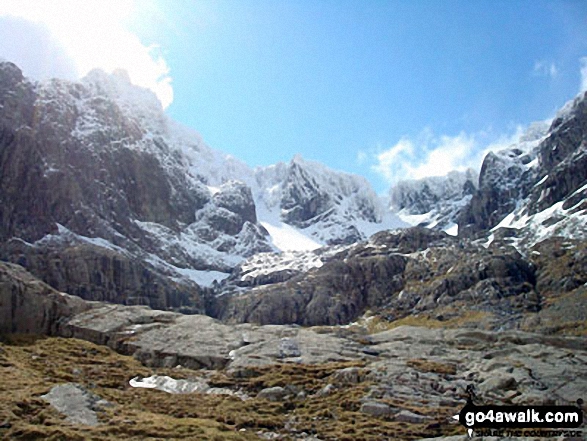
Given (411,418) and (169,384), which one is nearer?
(411,418)

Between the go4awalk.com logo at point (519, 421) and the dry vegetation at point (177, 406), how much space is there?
4.30 meters

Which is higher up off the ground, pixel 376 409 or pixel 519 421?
pixel 376 409

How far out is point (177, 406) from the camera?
36375 mm

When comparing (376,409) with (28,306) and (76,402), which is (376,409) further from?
(28,306)

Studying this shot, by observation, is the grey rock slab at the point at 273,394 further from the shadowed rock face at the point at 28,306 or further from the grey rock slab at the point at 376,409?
the shadowed rock face at the point at 28,306

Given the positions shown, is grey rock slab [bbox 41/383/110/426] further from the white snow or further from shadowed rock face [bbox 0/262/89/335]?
shadowed rock face [bbox 0/262/89/335]

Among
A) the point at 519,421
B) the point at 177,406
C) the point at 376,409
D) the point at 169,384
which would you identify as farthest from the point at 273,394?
the point at 519,421

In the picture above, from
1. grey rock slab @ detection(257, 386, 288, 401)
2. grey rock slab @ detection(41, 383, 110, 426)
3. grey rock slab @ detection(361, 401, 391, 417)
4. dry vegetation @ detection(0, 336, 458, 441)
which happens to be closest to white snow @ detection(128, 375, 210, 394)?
dry vegetation @ detection(0, 336, 458, 441)

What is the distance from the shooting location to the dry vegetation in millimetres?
28422

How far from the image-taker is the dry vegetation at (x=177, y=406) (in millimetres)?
28422

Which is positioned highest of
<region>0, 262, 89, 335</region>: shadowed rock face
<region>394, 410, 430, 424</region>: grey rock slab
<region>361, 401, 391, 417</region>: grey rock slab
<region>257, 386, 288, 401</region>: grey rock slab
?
<region>0, 262, 89, 335</region>: shadowed rock face

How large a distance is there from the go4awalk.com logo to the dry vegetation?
4.30 meters

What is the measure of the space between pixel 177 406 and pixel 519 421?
68.6 ft

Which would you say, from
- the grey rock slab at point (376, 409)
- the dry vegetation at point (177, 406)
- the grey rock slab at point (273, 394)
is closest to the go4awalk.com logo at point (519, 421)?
the dry vegetation at point (177, 406)
